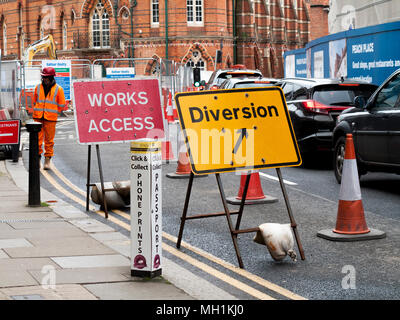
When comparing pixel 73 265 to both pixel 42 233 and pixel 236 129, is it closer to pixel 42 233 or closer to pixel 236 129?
pixel 42 233

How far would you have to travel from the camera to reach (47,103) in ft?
46.0

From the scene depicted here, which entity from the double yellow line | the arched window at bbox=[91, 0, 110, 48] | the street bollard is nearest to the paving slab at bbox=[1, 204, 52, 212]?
the street bollard

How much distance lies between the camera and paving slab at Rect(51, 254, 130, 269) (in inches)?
258

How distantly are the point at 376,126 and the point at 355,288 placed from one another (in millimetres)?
5538

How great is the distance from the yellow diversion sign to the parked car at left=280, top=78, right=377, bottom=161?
6.79 metres

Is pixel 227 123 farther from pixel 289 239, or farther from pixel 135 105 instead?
pixel 135 105

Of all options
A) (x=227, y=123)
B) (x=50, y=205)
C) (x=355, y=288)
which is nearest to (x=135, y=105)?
(x=50, y=205)

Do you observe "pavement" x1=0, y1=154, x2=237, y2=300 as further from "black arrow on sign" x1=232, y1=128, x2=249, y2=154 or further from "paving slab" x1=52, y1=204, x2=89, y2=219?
"black arrow on sign" x1=232, y1=128, x2=249, y2=154

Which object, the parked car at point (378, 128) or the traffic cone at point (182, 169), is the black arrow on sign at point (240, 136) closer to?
the parked car at point (378, 128)

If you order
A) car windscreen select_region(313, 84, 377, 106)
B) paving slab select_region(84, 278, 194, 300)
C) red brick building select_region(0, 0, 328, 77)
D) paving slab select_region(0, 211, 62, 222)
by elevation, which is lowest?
paving slab select_region(84, 278, 194, 300)

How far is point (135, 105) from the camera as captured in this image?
9453 millimetres

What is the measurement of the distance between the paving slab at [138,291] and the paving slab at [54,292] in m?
0.08

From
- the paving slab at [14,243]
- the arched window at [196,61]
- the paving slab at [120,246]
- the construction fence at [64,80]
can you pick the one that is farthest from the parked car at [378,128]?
the arched window at [196,61]

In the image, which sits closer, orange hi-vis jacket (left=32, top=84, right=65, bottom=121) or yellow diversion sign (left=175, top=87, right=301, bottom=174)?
yellow diversion sign (left=175, top=87, right=301, bottom=174)
